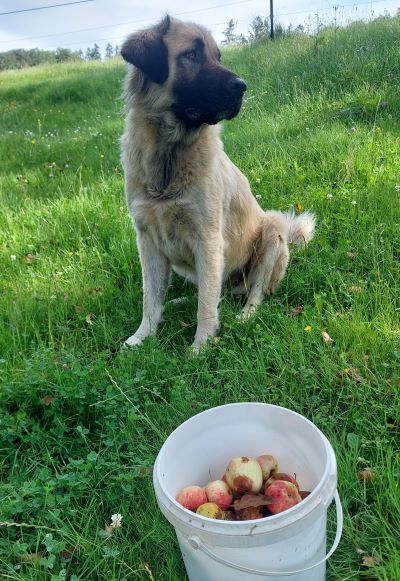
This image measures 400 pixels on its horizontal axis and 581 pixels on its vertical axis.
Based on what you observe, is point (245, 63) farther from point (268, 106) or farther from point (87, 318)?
point (87, 318)

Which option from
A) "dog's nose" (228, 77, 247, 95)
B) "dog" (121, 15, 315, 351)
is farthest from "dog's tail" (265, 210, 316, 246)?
"dog's nose" (228, 77, 247, 95)

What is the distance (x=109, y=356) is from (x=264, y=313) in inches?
31.6

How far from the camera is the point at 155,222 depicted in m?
2.67

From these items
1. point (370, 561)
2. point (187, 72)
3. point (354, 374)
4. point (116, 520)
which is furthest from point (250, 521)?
point (187, 72)

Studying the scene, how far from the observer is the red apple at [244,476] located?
1358mm

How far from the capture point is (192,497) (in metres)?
1.36

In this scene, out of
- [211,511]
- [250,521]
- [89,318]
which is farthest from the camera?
[89,318]

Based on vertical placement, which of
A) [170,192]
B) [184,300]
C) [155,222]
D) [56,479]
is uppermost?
[170,192]

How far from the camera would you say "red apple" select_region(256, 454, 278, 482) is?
4.72 ft

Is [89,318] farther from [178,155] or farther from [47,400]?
[178,155]

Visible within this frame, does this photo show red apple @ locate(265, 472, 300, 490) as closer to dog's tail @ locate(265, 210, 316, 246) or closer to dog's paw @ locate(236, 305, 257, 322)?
dog's paw @ locate(236, 305, 257, 322)

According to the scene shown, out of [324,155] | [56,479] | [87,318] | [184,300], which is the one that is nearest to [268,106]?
[324,155]

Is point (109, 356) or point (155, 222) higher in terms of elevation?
point (155, 222)

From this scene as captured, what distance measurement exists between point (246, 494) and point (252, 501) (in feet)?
0.14
